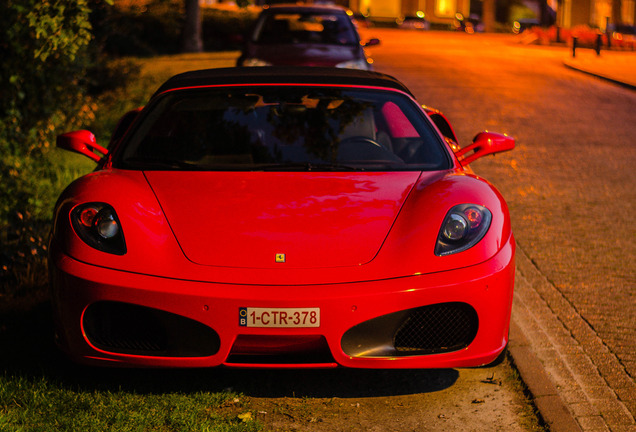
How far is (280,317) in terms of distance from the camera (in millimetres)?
3756

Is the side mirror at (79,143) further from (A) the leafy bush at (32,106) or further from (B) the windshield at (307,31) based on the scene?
(B) the windshield at (307,31)

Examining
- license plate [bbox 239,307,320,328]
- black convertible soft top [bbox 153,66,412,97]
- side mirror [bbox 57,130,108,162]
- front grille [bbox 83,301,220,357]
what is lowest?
front grille [bbox 83,301,220,357]

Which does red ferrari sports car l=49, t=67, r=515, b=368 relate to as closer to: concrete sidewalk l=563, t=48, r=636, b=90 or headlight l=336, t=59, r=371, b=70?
headlight l=336, t=59, r=371, b=70

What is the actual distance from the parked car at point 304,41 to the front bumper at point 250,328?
8.64m

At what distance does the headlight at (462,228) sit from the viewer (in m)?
4.09

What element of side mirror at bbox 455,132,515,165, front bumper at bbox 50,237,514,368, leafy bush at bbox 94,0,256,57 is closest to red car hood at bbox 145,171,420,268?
front bumper at bbox 50,237,514,368

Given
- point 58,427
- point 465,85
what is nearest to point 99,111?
point 465,85

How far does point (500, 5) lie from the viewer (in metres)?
74.9

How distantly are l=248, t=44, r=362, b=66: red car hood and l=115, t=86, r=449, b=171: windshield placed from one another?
702 centimetres

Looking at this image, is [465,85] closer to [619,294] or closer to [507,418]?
[619,294]

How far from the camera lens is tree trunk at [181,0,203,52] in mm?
28641

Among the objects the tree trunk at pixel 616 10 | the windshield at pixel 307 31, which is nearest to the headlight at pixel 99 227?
the windshield at pixel 307 31

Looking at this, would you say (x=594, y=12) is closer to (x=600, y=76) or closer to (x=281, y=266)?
(x=600, y=76)

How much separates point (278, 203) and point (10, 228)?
3.16 meters
